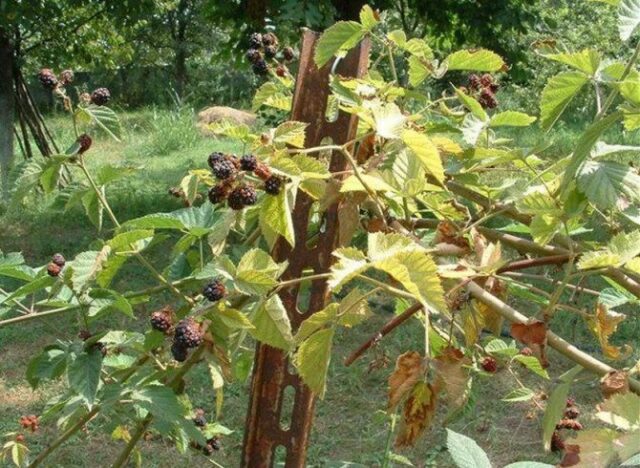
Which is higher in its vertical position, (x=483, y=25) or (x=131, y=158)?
→ (x=483, y=25)

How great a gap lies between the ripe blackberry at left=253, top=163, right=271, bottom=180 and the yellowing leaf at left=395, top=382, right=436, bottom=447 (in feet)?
0.69

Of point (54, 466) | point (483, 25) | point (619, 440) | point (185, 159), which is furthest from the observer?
point (185, 159)

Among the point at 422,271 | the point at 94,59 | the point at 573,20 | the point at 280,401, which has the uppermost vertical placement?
the point at 422,271

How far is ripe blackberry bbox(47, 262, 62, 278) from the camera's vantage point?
968 mm

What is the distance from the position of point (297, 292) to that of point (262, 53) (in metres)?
0.33

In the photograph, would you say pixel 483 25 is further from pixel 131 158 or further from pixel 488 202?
pixel 488 202

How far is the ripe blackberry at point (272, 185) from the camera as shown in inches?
30.6

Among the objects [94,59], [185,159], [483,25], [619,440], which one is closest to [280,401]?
[619,440]

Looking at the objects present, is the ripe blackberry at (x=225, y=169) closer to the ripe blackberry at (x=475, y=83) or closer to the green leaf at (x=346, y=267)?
the green leaf at (x=346, y=267)

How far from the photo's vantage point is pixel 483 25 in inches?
262

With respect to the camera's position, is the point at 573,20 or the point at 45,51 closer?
the point at 45,51

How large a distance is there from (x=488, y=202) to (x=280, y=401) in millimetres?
291

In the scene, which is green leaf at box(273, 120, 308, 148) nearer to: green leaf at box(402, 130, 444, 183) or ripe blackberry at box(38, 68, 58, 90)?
green leaf at box(402, 130, 444, 183)

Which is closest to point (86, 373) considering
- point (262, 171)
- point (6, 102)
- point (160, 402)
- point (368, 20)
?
point (160, 402)
